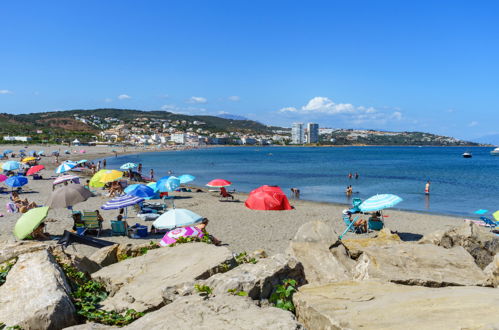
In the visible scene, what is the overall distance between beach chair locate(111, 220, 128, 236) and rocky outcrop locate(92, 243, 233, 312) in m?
7.67

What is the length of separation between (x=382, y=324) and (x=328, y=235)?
4004 millimetres

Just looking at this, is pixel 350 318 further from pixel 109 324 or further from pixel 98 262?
pixel 98 262

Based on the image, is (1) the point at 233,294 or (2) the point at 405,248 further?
(2) the point at 405,248

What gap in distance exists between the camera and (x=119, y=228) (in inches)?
557

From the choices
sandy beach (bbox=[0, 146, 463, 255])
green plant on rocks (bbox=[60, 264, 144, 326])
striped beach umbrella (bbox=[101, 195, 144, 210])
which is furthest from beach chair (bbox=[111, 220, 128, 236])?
green plant on rocks (bbox=[60, 264, 144, 326])

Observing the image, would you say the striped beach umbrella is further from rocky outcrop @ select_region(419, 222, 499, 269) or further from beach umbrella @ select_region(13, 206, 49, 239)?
rocky outcrop @ select_region(419, 222, 499, 269)

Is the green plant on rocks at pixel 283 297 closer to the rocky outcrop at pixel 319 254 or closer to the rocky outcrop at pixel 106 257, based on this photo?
the rocky outcrop at pixel 319 254

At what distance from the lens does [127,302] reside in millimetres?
5035

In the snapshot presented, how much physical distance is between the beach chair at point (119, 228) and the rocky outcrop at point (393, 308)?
421 inches

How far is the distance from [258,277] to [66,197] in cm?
1112

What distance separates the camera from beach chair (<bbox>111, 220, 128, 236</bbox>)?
14125 mm

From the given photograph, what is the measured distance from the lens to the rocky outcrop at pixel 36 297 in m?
4.29

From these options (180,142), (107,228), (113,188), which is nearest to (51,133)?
(180,142)

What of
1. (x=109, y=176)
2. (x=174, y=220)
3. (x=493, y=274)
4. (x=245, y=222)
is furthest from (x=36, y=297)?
(x=109, y=176)
